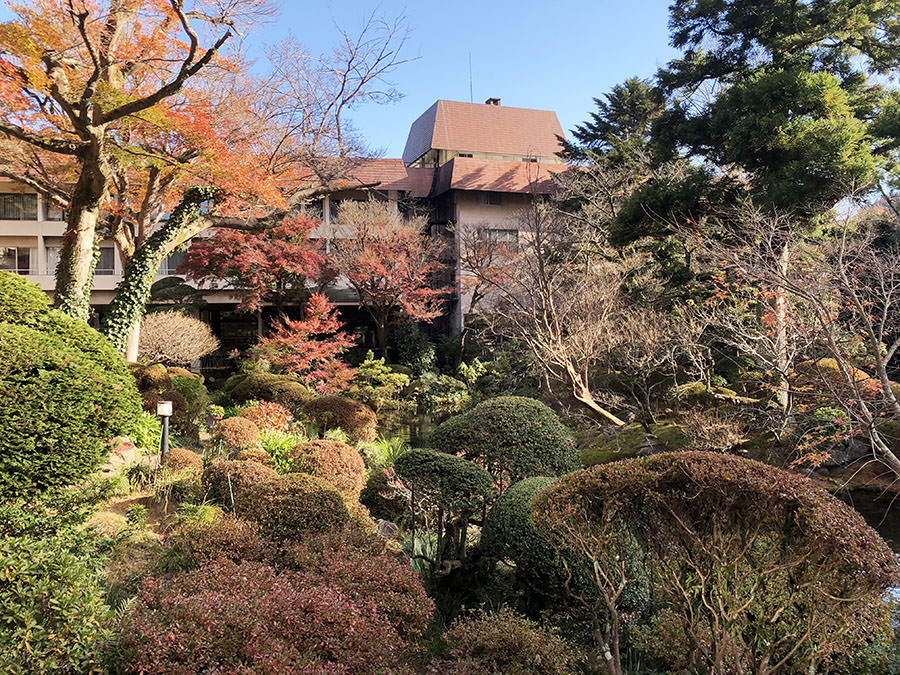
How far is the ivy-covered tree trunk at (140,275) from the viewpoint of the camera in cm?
1140

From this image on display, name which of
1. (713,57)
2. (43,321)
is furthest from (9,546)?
(713,57)

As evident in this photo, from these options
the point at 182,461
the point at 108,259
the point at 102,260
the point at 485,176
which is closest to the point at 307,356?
the point at 182,461

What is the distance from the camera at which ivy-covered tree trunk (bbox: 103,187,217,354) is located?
1140 centimetres

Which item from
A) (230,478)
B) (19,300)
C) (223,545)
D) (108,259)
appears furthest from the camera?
(108,259)

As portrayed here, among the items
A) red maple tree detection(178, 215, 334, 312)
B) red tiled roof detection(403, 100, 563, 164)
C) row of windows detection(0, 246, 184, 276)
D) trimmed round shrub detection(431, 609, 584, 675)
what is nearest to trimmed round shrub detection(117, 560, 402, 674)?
trimmed round shrub detection(431, 609, 584, 675)

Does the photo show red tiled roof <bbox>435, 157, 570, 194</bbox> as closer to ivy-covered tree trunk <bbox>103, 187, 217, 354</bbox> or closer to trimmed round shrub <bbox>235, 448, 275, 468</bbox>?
ivy-covered tree trunk <bbox>103, 187, 217, 354</bbox>

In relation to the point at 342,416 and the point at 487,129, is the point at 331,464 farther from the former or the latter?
the point at 487,129

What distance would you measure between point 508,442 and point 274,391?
19.9 feet

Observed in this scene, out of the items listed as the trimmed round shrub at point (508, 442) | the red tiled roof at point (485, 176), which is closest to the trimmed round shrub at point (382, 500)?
the trimmed round shrub at point (508, 442)

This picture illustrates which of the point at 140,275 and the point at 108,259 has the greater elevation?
the point at 108,259

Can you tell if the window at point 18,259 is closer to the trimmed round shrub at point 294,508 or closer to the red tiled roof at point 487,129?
the red tiled roof at point 487,129

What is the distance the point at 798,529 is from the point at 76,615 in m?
3.91

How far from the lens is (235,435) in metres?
8.44

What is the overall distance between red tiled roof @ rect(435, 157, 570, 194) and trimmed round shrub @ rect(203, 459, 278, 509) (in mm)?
17892
